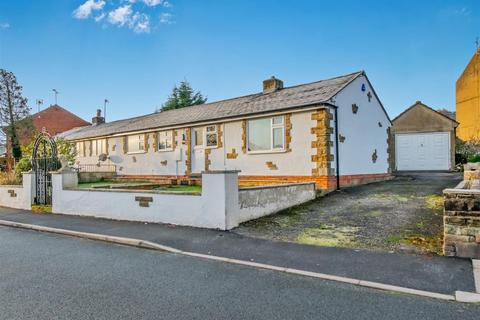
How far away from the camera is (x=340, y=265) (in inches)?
Answer: 205

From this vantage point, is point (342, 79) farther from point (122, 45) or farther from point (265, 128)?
point (122, 45)

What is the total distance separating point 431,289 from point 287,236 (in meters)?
3.35

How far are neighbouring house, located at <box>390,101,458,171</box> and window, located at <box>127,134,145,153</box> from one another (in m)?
16.9

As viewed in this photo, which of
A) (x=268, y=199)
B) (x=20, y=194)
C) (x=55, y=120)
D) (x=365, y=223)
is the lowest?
(x=365, y=223)

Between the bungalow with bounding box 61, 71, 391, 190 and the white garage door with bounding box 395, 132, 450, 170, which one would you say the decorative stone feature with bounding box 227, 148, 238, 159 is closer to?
the bungalow with bounding box 61, 71, 391, 190

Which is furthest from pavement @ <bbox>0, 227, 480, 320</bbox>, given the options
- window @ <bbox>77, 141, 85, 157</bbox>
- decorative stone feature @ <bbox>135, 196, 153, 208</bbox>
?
window @ <bbox>77, 141, 85, 157</bbox>

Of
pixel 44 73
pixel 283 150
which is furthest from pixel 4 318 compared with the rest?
pixel 44 73

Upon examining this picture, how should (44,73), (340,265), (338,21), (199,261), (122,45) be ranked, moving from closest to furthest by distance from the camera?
(340,265), (199,261), (338,21), (122,45), (44,73)

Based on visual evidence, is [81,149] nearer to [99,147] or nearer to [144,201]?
[99,147]

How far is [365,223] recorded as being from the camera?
782cm

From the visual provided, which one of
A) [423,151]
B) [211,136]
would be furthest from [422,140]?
[211,136]

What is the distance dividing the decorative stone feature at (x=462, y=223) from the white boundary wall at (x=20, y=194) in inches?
568

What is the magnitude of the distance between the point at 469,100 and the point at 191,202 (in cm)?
2839

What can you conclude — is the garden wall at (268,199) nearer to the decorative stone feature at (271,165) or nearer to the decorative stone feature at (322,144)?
the decorative stone feature at (322,144)
